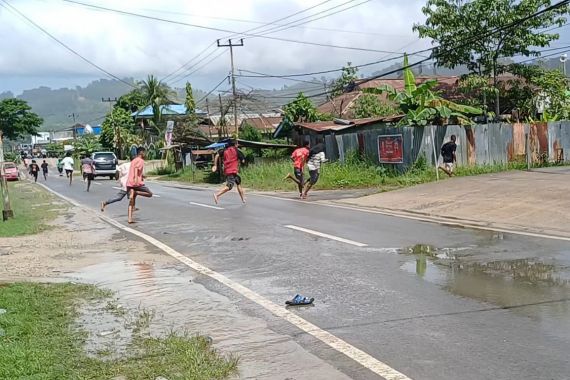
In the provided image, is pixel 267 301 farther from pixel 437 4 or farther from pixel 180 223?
pixel 437 4

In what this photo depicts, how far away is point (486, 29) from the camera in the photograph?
29.5 metres

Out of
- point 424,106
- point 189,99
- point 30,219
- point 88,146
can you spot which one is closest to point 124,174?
point 30,219

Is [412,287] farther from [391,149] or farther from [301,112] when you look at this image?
[301,112]

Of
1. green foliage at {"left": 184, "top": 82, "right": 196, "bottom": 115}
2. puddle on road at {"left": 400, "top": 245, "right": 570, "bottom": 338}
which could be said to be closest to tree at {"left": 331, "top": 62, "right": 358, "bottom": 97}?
green foliage at {"left": 184, "top": 82, "right": 196, "bottom": 115}

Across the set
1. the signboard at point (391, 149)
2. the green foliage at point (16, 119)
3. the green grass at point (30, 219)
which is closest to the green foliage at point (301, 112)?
the signboard at point (391, 149)

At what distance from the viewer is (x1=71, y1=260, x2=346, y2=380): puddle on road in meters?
5.02

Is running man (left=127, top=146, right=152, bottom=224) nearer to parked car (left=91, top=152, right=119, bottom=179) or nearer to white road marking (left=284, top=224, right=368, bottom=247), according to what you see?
white road marking (left=284, top=224, right=368, bottom=247)

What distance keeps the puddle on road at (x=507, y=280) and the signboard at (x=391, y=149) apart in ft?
46.9

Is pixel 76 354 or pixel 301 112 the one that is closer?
pixel 76 354

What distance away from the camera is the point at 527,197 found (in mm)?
15047

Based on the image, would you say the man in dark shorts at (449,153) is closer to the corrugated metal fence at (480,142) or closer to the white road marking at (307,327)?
the corrugated metal fence at (480,142)

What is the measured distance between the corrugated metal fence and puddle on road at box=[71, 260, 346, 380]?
51.8 feet

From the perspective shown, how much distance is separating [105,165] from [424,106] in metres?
26.2

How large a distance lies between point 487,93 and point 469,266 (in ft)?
82.5
